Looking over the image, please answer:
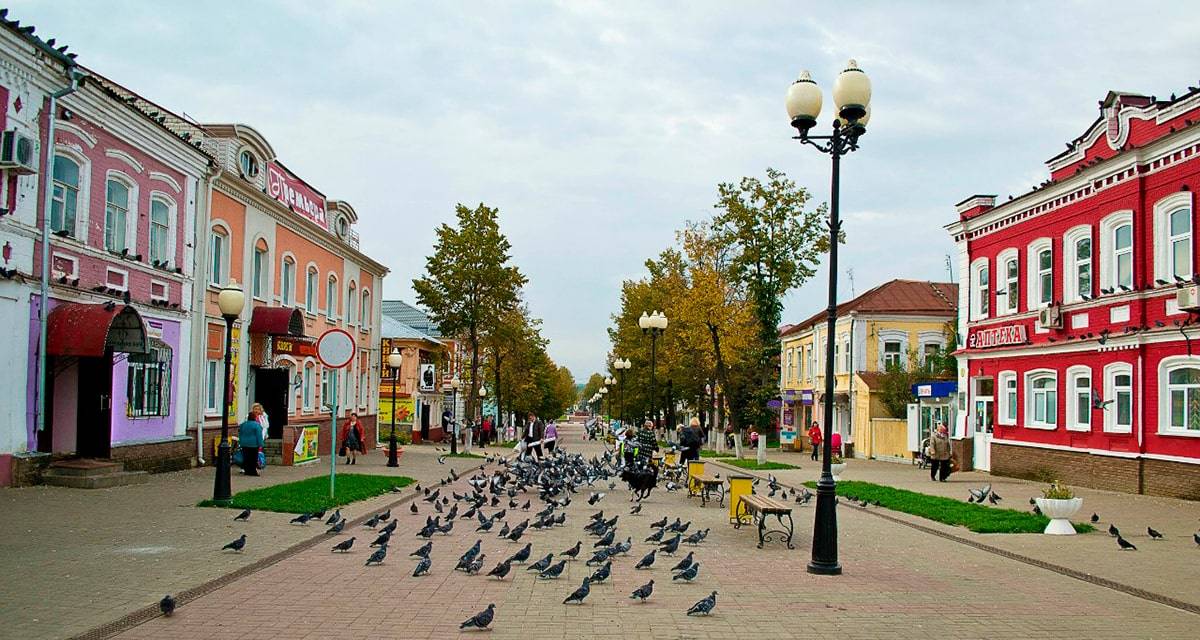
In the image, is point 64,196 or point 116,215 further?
point 116,215

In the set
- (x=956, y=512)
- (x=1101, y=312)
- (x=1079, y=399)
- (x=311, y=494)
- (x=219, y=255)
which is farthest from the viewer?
(x=219, y=255)

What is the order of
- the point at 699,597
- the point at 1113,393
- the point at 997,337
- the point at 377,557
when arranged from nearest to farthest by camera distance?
the point at 699,597, the point at 377,557, the point at 1113,393, the point at 997,337

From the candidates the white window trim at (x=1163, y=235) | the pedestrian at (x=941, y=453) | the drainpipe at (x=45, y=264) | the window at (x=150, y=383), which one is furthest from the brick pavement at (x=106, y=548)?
the white window trim at (x=1163, y=235)

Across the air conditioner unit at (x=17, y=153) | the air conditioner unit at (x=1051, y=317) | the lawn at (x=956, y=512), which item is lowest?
the lawn at (x=956, y=512)

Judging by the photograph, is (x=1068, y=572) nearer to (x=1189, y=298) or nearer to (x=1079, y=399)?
(x=1189, y=298)

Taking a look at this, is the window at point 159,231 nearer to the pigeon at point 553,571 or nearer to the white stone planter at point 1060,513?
the pigeon at point 553,571

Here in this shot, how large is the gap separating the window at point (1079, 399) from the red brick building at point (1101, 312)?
0.13 feet

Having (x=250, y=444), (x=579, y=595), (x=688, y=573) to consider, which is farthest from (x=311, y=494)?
(x=579, y=595)

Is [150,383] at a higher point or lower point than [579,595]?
higher

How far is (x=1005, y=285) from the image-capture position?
96.1 ft

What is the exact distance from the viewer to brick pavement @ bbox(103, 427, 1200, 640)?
26.3 feet

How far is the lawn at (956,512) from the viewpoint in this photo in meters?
15.0

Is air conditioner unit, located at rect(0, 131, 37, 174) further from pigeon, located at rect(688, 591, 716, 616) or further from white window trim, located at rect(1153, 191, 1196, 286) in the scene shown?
white window trim, located at rect(1153, 191, 1196, 286)

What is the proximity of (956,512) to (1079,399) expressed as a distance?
1023 cm
